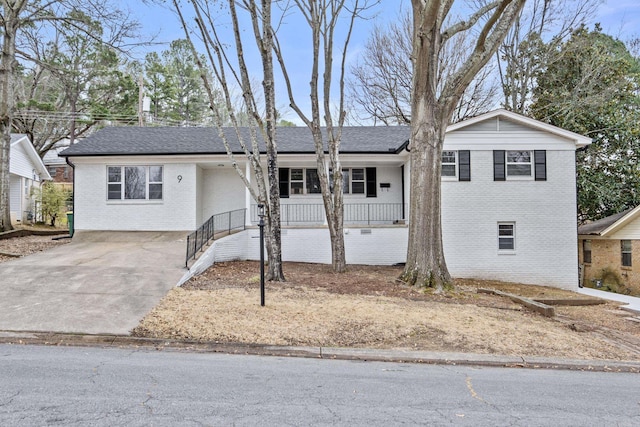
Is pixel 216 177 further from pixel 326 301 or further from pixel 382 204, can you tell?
pixel 326 301

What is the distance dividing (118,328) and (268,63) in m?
6.96

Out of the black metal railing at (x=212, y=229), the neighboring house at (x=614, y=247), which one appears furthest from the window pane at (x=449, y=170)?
the neighboring house at (x=614, y=247)

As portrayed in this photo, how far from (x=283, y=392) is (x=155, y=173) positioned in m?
13.7

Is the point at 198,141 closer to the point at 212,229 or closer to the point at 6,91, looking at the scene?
the point at 212,229

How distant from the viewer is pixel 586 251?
22.0 metres

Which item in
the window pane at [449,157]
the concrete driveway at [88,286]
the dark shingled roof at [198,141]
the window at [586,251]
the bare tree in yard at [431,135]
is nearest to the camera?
the concrete driveway at [88,286]

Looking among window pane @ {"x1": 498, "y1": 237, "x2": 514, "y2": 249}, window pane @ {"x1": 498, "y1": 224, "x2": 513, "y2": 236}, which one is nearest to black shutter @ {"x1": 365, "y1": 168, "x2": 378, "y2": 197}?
window pane @ {"x1": 498, "y1": 224, "x2": 513, "y2": 236}

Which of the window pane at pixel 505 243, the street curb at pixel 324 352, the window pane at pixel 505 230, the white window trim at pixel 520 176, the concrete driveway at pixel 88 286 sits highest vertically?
the white window trim at pixel 520 176

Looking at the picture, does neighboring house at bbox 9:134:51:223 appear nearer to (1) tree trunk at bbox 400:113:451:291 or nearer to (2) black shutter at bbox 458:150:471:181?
(1) tree trunk at bbox 400:113:451:291

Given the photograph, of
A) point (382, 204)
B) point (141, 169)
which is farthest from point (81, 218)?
point (382, 204)

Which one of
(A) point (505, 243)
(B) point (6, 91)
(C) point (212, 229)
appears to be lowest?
(A) point (505, 243)

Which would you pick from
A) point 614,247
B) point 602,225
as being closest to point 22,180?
point 602,225

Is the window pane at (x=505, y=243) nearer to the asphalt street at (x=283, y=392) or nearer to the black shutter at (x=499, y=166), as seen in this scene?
the black shutter at (x=499, y=166)

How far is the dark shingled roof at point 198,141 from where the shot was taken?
52.2 feet
